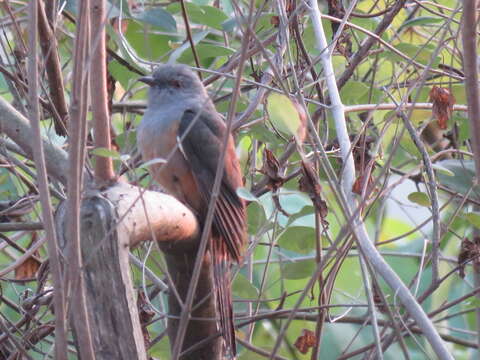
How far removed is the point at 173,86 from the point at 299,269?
4.09 feet

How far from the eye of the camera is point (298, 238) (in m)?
3.64

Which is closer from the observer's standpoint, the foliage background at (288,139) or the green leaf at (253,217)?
the foliage background at (288,139)

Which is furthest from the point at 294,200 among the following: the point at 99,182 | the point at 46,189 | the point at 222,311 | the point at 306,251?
the point at 46,189

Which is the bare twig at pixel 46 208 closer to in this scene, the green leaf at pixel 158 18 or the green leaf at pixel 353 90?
the green leaf at pixel 158 18

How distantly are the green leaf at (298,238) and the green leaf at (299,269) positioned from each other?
121mm

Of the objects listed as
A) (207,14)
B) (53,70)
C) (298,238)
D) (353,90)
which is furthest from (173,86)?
(298,238)

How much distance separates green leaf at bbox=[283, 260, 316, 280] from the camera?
3791 millimetres

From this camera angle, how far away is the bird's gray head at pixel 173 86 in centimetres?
423

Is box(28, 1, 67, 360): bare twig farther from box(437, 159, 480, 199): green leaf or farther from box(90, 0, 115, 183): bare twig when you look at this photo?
box(437, 159, 480, 199): green leaf

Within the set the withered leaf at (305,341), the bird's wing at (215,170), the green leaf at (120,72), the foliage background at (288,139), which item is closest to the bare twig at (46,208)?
the foliage background at (288,139)

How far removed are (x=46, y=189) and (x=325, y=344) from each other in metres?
3.31

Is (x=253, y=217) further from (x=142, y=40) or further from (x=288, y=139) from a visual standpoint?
(x=142, y=40)

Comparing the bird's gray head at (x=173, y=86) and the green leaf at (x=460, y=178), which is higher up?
the bird's gray head at (x=173, y=86)

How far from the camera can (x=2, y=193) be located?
14.5 feet
